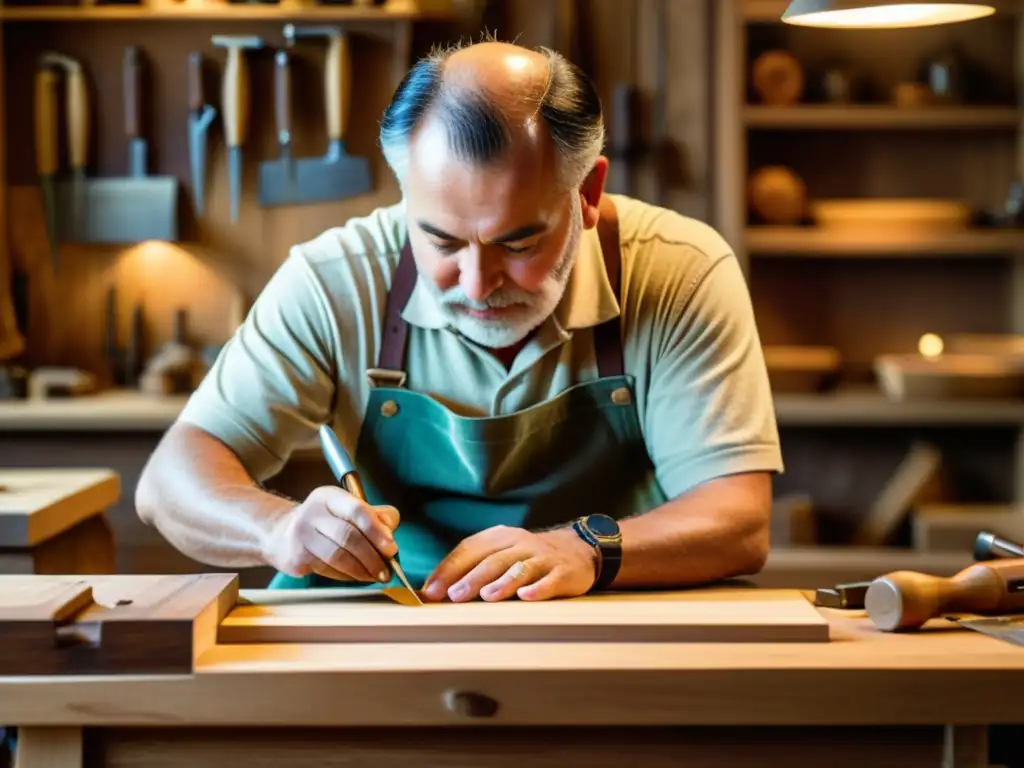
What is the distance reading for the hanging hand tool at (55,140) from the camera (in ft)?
14.1

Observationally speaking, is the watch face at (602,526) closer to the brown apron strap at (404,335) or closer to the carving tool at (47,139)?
the brown apron strap at (404,335)

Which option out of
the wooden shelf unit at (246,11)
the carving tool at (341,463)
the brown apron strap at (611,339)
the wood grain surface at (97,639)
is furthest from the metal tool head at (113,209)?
the wood grain surface at (97,639)

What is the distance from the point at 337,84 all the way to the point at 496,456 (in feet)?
7.51

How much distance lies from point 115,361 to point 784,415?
7.22ft

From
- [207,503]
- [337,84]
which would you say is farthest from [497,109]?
[337,84]

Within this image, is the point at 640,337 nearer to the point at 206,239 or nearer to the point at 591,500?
the point at 591,500

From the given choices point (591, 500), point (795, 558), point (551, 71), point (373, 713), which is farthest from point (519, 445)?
point (795, 558)

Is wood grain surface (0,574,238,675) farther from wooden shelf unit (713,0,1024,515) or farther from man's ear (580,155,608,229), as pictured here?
wooden shelf unit (713,0,1024,515)

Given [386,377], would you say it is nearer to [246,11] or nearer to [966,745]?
[966,745]

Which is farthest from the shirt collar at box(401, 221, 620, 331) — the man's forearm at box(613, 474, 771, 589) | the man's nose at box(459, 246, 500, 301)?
the man's forearm at box(613, 474, 771, 589)

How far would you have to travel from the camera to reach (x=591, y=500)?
2367 millimetres

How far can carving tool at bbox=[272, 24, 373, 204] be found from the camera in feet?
13.9

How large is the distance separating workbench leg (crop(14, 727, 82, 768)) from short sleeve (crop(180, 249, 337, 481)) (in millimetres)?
860

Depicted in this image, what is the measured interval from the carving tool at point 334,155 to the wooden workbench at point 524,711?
3.02 metres
